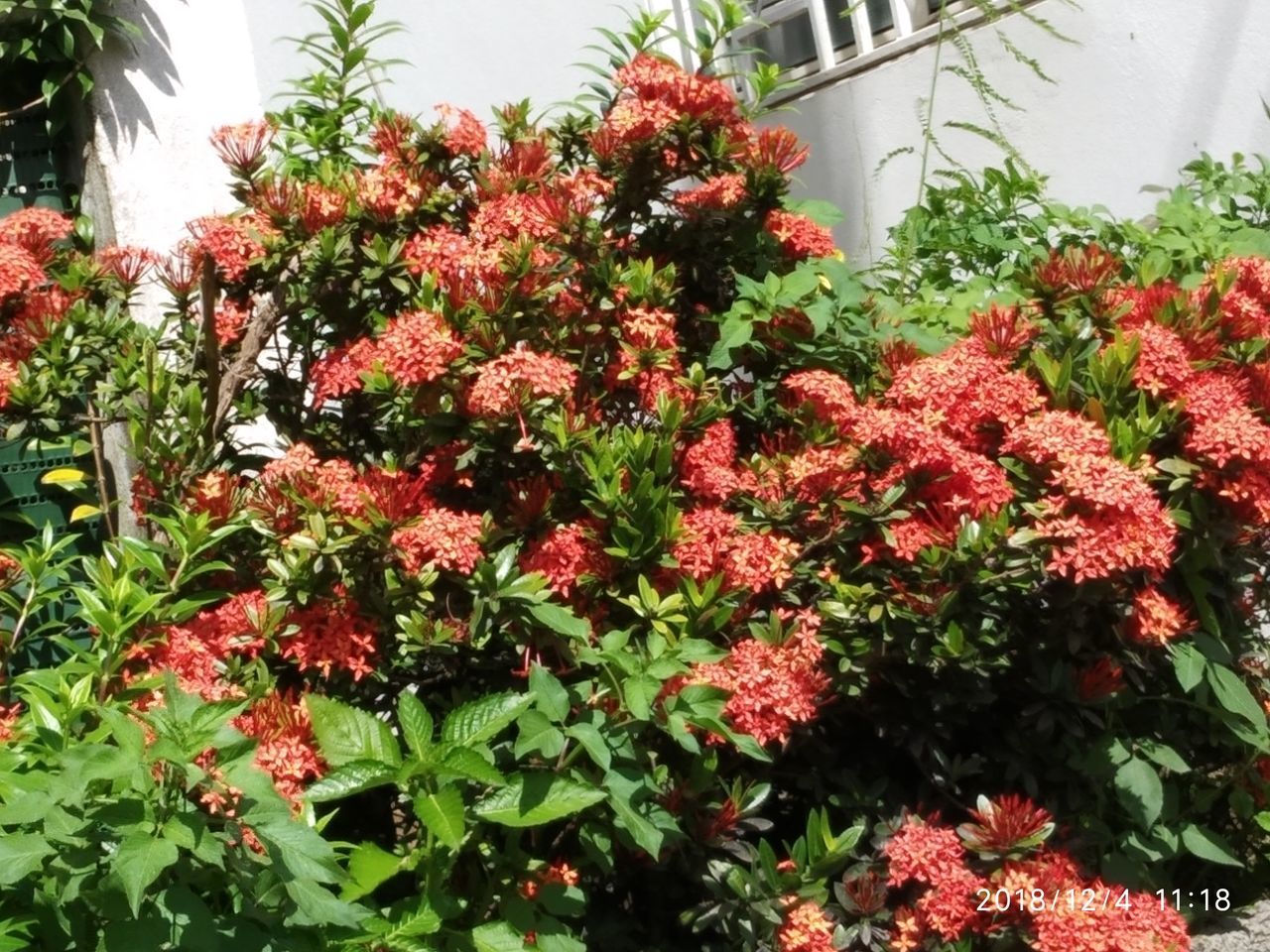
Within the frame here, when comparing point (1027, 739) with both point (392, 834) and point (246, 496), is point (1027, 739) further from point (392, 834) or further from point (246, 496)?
point (246, 496)

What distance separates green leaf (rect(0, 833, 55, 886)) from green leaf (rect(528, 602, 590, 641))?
0.86 meters

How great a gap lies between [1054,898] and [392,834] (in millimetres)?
1242

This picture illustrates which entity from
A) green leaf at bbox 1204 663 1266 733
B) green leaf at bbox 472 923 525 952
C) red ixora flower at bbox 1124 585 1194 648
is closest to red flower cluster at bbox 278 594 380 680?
green leaf at bbox 472 923 525 952

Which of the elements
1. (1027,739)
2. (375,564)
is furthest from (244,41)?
(1027,739)

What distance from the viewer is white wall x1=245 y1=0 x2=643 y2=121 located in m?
5.01

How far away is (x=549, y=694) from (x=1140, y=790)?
1256 millimetres

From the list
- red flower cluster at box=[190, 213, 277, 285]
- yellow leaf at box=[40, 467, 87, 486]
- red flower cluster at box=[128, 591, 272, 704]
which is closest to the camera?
red flower cluster at box=[128, 591, 272, 704]

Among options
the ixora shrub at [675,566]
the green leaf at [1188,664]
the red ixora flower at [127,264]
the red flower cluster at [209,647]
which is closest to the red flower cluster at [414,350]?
the ixora shrub at [675,566]

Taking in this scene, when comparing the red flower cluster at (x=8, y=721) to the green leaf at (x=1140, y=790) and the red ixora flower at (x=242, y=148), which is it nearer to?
the red ixora flower at (x=242, y=148)

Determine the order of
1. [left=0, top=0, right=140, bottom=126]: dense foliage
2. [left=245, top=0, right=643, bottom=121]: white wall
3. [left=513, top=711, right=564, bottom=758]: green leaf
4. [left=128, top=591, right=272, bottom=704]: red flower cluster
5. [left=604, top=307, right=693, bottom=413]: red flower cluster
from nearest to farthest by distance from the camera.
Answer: [left=513, top=711, right=564, bottom=758]: green leaf
[left=128, top=591, right=272, bottom=704]: red flower cluster
[left=604, top=307, right=693, bottom=413]: red flower cluster
[left=0, top=0, right=140, bottom=126]: dense foliage
[left=245, top=0, right=643, bottom=121]: white wall

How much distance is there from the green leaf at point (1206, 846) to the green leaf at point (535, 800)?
140 centimetres

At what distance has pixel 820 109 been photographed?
539cm

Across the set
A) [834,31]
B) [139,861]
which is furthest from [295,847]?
[834,31]

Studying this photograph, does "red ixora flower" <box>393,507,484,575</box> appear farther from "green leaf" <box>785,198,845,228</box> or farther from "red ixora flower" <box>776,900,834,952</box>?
"green leaf" <box>785,198,845,228</box>
